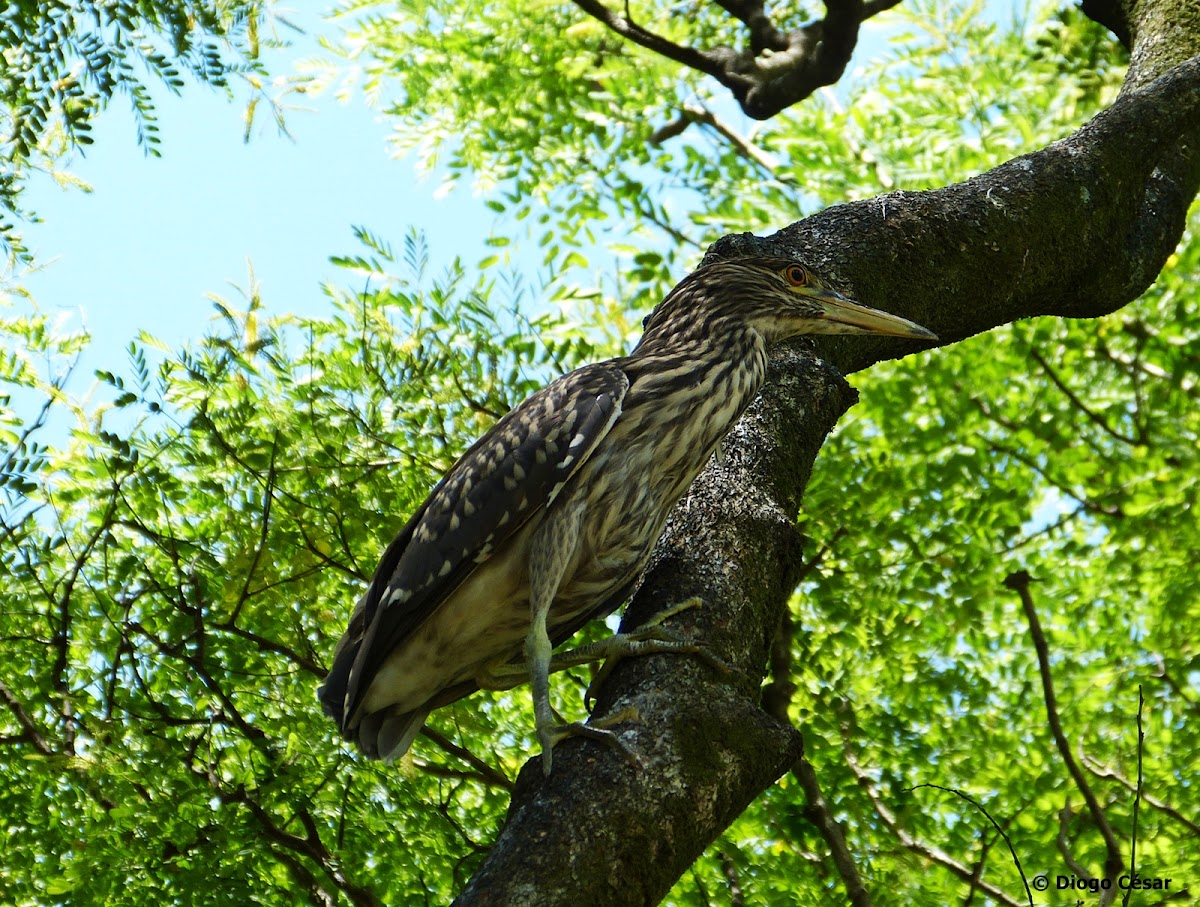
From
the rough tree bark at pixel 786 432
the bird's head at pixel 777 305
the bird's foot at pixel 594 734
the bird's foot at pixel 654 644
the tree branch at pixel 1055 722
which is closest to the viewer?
the rough tree bark at pixel 786 432

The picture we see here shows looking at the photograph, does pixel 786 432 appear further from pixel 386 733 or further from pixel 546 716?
pixel 386 733

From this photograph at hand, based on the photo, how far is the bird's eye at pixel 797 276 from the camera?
3.65 meters

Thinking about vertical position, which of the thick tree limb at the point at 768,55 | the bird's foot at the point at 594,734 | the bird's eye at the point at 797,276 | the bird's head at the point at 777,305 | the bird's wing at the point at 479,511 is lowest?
the bird's foot at the point at 594,734

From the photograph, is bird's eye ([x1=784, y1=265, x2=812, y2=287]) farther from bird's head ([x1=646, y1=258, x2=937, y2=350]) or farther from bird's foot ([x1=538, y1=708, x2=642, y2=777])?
bird's foot ([x1=538, y1=708, x2=642, y2=777])

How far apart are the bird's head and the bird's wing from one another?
0.49 metres

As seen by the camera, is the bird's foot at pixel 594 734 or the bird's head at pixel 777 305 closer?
the bird's foot at pixel 594 734

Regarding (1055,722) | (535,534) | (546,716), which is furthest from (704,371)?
(1055,722)

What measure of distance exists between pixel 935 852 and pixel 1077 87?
14.0 feet

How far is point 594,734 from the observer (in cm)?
238

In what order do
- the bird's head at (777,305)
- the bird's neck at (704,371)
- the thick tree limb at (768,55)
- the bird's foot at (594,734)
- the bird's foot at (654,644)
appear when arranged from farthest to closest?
the thick tree limb at (768,55)
the bird's head at (777,305)
the bird's neck at (704,371)
the bird's foot at (654,644)
the bird's foot at (594,734)

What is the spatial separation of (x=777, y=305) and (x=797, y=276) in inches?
4.4

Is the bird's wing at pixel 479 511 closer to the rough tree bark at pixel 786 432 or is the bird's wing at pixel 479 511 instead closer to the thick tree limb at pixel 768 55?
the rough tree bark at pixel 786 432

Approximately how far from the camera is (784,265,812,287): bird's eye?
3.65 m

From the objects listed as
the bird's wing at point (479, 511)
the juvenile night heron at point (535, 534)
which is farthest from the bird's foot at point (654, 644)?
the bird's wing at point (479, 511)
